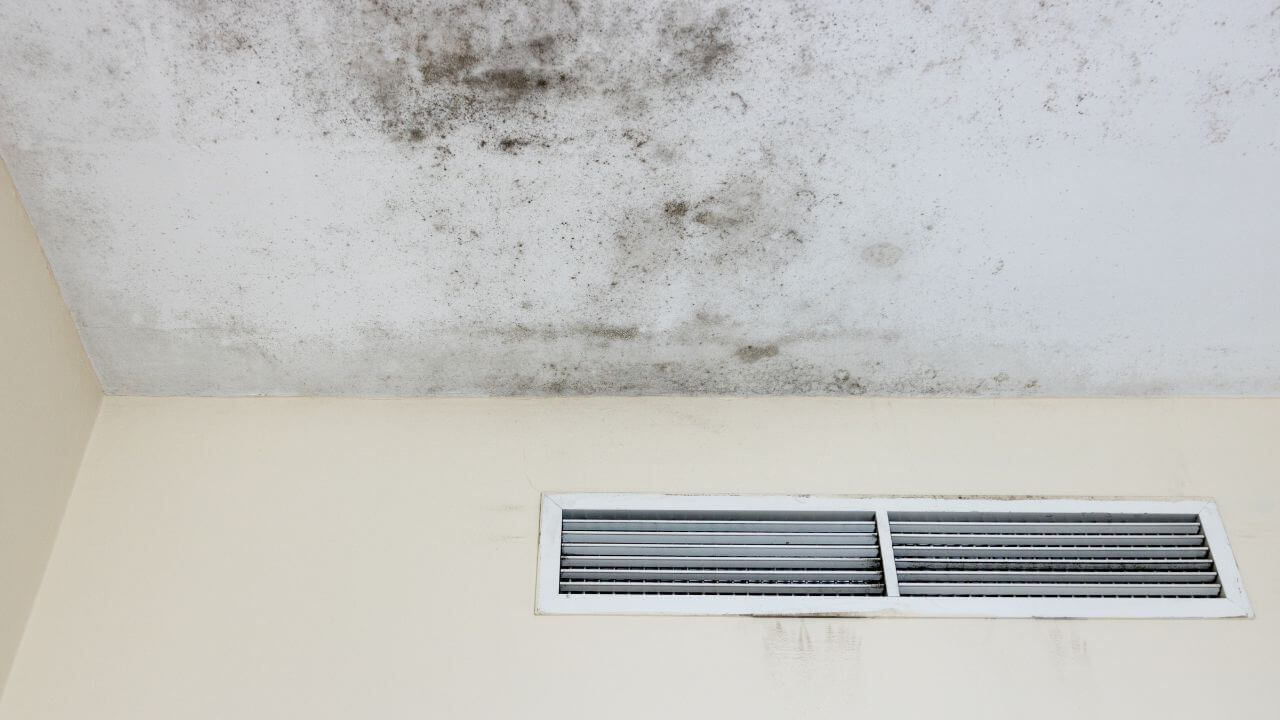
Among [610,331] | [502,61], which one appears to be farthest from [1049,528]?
[502,61]

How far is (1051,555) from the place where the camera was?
83.4 inches

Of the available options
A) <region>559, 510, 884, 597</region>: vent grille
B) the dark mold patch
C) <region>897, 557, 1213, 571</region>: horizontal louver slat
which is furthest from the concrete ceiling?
<region>897, 557, 1213, 571</region>: horizontal louver slat

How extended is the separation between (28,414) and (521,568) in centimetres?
107

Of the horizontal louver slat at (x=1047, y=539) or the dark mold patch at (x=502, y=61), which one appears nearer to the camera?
the dark mold patch at (x=502, y=61)

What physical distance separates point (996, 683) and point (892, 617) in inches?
9.1

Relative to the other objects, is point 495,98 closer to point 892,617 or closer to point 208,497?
point 208,497

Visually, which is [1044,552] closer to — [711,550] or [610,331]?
[711,550]

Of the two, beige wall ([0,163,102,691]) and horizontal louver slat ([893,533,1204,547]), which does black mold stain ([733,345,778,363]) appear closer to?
horizontal louver slat ([893,533,1204,547])

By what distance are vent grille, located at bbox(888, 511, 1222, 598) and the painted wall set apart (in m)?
0.07

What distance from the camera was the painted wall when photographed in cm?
193

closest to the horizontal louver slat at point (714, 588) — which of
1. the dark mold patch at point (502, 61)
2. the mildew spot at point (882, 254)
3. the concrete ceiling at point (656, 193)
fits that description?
the concrete ceiling at point (656, 193)

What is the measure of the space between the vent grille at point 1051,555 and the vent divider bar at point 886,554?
20 millimetres

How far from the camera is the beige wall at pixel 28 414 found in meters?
1.93

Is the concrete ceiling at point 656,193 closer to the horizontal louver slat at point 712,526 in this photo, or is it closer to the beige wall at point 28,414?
the beige wall at point 28,414
